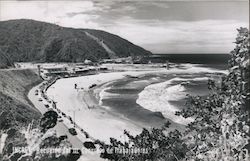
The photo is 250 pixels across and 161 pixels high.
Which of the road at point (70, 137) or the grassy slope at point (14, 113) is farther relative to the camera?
the road at point (70, 137)

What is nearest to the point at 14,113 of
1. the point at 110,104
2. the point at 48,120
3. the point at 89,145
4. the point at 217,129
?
the point at 48,120

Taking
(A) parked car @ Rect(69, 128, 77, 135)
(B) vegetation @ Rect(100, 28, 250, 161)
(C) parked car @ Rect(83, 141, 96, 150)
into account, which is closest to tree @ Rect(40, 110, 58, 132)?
(A) parked car @ Rect(69, 128, 77, 135)

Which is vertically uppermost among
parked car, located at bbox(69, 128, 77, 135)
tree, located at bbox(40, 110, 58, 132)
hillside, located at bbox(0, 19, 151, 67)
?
hillside, located at bbox(0, 19, 151, 67)

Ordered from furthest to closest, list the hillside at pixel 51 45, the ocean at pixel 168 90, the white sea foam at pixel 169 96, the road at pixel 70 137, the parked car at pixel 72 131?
the white sea foam at pixel 169 96 → the hillside at pixel 51 45 → the ocean at pixel 168 90 → the parked car at pixel 72 131 → the road at pixel 70 137

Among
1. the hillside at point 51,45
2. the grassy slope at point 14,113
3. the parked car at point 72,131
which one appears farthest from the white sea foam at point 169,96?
the grassy slope at point 14,113

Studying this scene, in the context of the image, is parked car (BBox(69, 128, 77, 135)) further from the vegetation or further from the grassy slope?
the vegetation

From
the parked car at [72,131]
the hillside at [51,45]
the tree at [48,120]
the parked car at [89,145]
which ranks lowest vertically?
the parked car at [89,145]

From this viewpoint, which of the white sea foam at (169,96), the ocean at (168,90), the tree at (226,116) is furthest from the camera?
the white sea foam at (169,96)

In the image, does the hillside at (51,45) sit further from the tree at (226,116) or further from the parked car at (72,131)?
the tree at (226,116)
